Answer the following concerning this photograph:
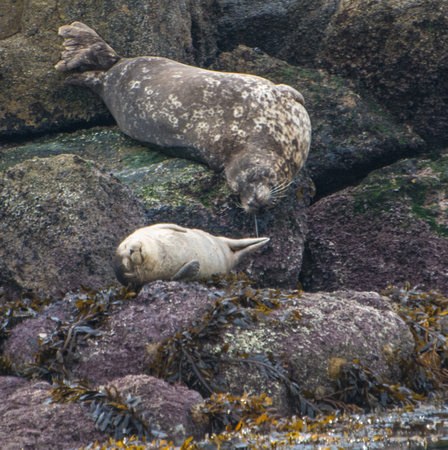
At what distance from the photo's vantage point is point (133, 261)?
381 cm

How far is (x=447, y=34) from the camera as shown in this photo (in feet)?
23.1

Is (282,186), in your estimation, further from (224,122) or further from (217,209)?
(224,122)

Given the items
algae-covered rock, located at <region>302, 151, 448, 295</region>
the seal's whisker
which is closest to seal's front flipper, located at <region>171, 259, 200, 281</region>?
the seal's whisker

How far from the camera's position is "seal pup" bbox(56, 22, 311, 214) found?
19.1ft

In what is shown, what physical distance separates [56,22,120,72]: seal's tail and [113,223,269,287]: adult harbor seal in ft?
11.8

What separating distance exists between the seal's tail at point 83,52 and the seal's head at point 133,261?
3.93m

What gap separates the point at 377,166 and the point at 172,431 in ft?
16.8

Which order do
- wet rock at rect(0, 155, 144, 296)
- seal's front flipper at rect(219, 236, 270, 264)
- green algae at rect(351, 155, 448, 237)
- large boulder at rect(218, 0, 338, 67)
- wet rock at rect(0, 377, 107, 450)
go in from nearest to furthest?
wet rock at rect(0, 377, 107, 450) → wet rock at rect(0, 155, 144, 296) → seal's front flipper at rect(219, 236, 270, 264) → green algae at rect(351, 155, 448, 237) → large boulder at rect(218, 0, 338, 67)

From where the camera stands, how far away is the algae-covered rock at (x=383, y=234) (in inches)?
223

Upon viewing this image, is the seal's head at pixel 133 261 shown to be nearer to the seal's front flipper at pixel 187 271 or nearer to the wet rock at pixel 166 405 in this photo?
the seal's front flipper at pixel 187 271

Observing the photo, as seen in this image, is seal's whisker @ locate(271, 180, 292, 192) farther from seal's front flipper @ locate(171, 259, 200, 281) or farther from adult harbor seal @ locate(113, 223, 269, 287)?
seal's front flipper @ locate(171, 259, 200, 281)

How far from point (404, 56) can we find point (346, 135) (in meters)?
1.18

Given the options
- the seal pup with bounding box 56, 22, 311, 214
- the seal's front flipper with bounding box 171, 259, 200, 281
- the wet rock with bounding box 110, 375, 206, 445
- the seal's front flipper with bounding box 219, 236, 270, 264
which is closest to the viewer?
the wet rock with bounding box 110, 375, 206, 445

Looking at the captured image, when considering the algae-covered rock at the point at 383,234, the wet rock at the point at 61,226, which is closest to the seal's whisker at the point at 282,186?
the algae-covered rock at the point at 383,234
